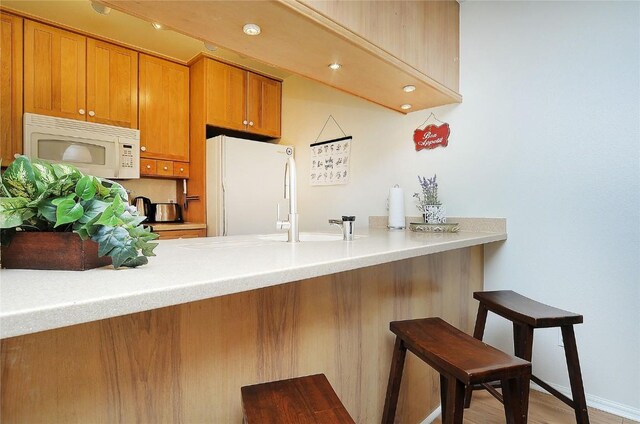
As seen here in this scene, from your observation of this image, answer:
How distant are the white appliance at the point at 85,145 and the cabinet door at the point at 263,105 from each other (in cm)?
107

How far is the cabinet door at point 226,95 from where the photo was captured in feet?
9.92

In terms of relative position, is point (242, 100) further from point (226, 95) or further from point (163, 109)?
point (163, 109)

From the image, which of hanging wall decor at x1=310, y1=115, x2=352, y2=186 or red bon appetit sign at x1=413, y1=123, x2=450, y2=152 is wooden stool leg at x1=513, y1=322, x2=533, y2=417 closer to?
red bon appetit sign at x1=413, y1=123, x2=450, y2=152

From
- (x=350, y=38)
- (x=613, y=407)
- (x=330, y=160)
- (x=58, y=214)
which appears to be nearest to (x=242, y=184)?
(x=330, y=160)

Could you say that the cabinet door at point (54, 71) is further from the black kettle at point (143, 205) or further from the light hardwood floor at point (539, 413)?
the light hardwood floor at point (539, 413)

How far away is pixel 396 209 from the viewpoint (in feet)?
7.56

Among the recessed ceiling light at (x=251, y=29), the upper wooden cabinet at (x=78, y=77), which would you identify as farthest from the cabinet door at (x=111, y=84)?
the recessed ceiling light at (x=251, y=29)

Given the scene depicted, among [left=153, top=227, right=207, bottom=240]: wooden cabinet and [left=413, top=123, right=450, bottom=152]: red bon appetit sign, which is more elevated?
[left=413, top=123, right=450, bottom=152]: red bon appetit sign

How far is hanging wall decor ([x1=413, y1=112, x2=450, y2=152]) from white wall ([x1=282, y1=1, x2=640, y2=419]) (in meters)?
0.04

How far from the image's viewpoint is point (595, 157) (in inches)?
67.6

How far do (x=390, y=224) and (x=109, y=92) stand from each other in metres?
2.46

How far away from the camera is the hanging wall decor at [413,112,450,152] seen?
88.1 inches

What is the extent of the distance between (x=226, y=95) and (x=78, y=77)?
44.5 inches

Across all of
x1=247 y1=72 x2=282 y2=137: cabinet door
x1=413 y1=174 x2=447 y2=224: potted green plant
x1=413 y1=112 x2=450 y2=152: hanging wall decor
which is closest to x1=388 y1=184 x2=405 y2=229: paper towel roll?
x1=413 y1=174 x2=447 y2=224: potted green plant
